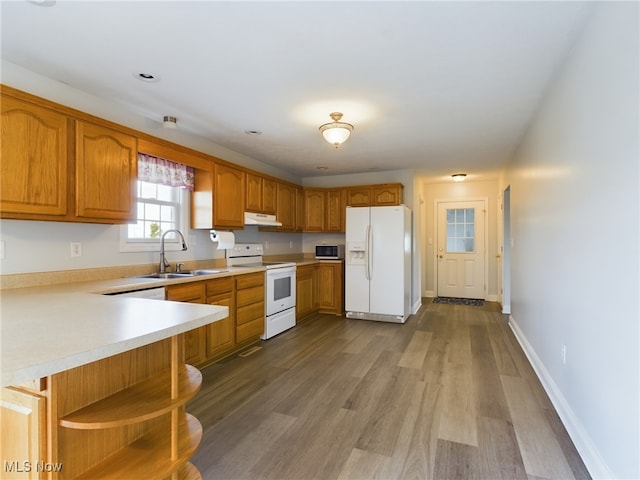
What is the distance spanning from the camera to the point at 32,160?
218cm

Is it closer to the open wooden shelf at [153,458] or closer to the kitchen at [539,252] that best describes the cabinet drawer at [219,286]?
the kitchen at [539,252]

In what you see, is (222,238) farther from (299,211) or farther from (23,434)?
(23,434)

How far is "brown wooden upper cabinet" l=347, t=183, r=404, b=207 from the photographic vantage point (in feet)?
17.7

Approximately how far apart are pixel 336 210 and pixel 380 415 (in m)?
3.81

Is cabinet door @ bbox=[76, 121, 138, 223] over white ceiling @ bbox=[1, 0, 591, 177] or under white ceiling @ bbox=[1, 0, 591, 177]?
under

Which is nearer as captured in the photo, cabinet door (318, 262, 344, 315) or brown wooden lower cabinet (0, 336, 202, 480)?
brown wooden lower cabinet (0, 336, 202, 480)

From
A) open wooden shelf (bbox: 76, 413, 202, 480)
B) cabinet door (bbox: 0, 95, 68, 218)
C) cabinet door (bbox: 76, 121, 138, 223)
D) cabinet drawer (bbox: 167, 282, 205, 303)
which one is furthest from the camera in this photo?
cabinet drawer (bbox: 167, 282, 205, 303)

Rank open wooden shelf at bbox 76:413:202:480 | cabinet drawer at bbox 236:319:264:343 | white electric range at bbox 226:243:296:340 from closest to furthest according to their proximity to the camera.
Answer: open wooden shelf at bbox 76:413:202:480
cabinet drawer at bbox 236:319:264:343
white electric range at bbox 226:243:296:340

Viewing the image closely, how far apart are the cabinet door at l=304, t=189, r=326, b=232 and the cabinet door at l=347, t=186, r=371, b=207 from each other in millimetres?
464

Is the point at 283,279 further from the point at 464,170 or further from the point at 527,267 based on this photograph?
the point at 464,170

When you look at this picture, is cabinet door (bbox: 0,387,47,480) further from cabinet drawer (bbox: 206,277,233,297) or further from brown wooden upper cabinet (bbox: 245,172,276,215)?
brown wooden upper cabinet (bbox: 245,172,276,215)

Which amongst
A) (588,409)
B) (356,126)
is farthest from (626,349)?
(356,126)

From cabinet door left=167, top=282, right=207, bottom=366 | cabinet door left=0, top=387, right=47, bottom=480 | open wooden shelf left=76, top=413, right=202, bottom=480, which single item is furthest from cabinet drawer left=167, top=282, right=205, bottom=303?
cabinet door left=0, top=387, right=47, bottom=480

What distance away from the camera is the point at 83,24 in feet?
6.17
